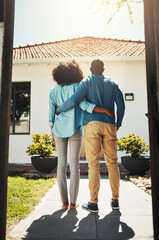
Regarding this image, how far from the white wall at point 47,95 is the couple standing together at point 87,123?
519cm

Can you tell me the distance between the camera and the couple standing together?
2.89m

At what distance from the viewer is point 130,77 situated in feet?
27.3

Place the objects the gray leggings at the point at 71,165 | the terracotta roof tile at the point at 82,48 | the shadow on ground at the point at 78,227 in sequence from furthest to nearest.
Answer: the terracotta roof tile at the point at 82,48 → the gray leggings at the point at 71,165 → the shadow on ground at the point at 78,227

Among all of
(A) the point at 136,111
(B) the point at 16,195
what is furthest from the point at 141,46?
(B) the point at 16,195

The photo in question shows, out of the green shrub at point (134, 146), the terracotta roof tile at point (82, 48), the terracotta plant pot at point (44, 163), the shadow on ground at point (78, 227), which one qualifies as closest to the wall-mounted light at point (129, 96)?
the terracotta roof tile at point (82, 48)

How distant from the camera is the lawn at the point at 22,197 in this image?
278cm

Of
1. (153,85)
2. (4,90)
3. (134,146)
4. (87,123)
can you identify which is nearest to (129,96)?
(134,146)

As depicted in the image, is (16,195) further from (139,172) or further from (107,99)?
(139,172)

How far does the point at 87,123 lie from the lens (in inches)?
116

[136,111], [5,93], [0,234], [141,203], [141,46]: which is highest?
[141,46]

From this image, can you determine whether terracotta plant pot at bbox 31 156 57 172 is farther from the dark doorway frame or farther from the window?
the dark doorway frame

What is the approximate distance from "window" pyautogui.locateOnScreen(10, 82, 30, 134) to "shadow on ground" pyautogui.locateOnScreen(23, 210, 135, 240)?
6207mm

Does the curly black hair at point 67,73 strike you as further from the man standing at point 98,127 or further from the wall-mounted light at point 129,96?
the wall-mounted light at point 129,96

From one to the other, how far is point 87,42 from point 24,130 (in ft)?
19.2
